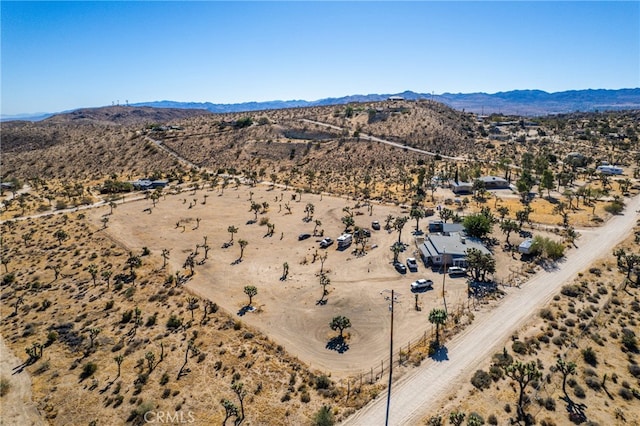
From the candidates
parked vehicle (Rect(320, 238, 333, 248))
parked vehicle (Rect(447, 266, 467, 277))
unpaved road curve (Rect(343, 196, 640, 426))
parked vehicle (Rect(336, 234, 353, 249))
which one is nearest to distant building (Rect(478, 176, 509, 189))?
unpaved road curve (Rect(343, 196, 640, 426))

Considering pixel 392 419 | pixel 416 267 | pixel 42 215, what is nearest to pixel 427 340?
pixel 392 419

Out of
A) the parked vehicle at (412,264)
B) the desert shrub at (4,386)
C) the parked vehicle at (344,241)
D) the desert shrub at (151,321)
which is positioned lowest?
the desert shrub at (4,386)

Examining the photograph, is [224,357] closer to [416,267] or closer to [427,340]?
[427,340]

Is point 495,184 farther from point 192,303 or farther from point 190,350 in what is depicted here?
point 190,350

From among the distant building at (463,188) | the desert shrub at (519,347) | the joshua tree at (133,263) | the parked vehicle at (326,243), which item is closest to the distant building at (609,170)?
the distant building at (463,188)

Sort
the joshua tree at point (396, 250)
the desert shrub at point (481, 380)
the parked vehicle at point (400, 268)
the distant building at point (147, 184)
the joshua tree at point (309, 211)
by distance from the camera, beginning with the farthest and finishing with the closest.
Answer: the distant building at point (147, 184) < the joshua tree at point (309, 211) < the joshua tree at point (396, 250) < the parked vehicle at point (400, 268) < the desert shrub at point (481, 380)

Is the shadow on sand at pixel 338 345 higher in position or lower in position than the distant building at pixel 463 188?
lower

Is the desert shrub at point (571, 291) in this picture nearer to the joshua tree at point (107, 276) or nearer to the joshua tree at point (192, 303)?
the joshua tree at point (192, 303)
